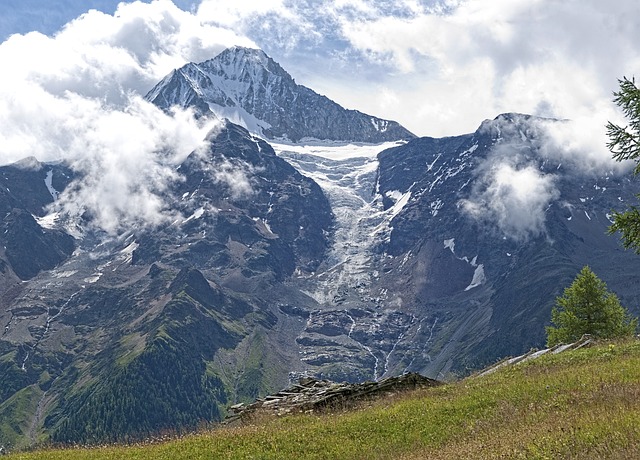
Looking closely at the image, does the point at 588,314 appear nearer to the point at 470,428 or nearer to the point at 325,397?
the point at 325,397

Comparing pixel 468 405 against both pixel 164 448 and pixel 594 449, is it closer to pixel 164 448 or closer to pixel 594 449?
pixel 594 449

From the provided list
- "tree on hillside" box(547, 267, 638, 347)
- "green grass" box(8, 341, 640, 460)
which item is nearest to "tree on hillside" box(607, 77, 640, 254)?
"green grass" box(8, 341, 640, 460)

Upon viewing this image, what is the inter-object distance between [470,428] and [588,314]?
4406cm

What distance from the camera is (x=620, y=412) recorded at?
52.3ft

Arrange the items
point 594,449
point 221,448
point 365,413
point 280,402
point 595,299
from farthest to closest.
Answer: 1. point 595,299
2. point 280,402
3. point 365,413
4. point 221,448
5. point 594,449

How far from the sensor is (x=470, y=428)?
19031mm

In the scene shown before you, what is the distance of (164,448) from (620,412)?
14.8 m

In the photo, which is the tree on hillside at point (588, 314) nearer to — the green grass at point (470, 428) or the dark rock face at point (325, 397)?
the dark rock face at point (325, 397)

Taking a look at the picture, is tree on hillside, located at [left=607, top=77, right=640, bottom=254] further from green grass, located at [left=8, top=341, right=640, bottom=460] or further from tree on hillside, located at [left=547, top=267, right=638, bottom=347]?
tree on hillside, located at [left=547, top=267, right=638, bottom=347]

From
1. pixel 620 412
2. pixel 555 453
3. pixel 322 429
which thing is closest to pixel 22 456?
pixel 322 429

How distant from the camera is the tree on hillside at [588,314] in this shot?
55.2 meters

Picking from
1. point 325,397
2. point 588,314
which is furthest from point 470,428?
point 588,314

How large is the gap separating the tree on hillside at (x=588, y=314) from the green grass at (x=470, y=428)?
98.7 feet

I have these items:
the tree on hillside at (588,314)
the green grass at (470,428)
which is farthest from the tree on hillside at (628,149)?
the tree on hillside at (588,314)
